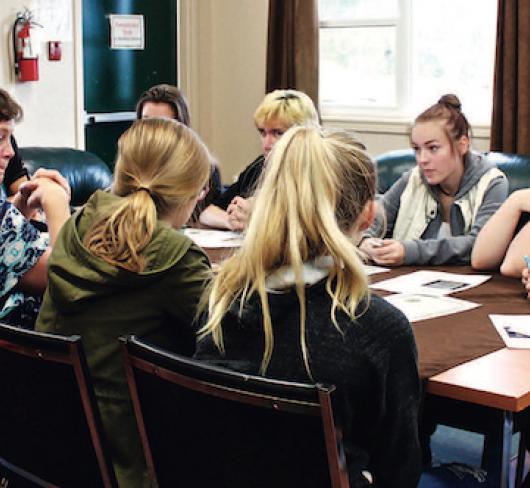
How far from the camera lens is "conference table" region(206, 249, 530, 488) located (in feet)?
6.08

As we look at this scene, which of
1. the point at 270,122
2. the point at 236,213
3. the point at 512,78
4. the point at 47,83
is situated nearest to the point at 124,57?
the point at 47,83

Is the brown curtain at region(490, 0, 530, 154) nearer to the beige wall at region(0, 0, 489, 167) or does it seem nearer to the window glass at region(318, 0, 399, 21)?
the beige wall at region(0, 0, 489, 167)

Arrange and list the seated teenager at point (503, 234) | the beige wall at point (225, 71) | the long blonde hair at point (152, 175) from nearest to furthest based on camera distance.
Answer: the long blonde hair at point (152, 175), the seated teenager at point (503, 234), the beige wall at point (225, 71)

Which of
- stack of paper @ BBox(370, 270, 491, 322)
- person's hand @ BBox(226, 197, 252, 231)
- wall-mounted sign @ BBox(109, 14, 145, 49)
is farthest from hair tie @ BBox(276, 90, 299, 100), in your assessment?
wall-mounted sign @ BBox(109, 14, 145, 49)

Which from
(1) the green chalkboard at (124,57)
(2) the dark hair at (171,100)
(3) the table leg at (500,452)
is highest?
(1) the green chalkboard at (124,57)

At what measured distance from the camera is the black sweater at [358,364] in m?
1.59

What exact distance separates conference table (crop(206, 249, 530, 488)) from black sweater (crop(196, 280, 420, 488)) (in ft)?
0.74

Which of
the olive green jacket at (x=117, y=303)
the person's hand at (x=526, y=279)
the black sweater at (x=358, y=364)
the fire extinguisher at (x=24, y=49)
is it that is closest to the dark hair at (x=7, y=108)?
the olive green jacket at (x=117, y=303)

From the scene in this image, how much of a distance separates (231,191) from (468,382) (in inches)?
84.4

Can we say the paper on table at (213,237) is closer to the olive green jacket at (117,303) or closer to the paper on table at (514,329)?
the paper on table at (514,329)

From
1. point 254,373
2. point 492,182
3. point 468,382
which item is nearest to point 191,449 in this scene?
point 254,373

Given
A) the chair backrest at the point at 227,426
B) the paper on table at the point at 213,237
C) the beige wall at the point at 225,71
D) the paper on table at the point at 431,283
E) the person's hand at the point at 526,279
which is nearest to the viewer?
the chair backrest at the point at 227,426

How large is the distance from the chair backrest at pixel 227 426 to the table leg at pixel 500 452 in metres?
0.52

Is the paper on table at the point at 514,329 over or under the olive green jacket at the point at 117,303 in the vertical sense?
under
